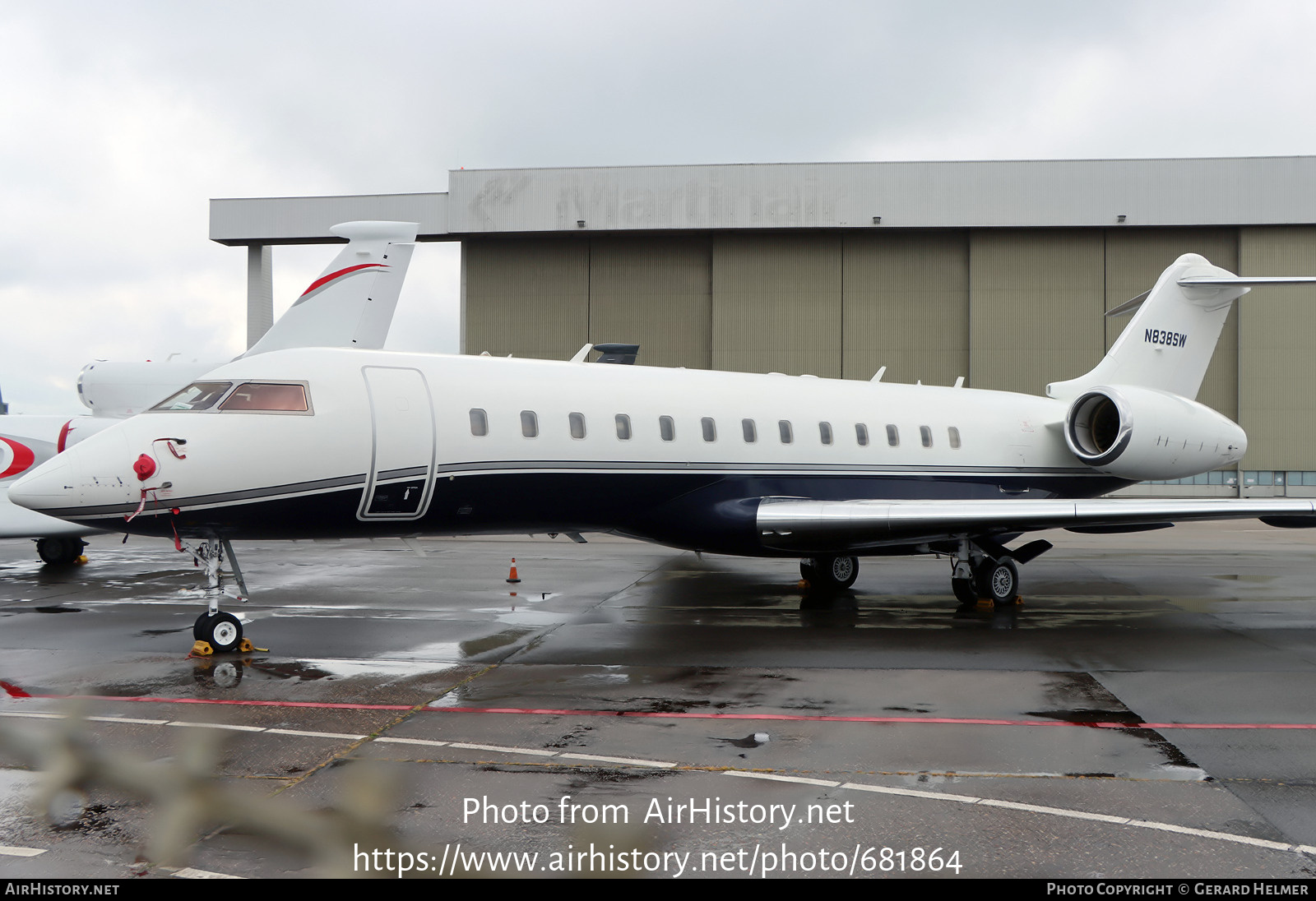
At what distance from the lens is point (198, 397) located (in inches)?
409

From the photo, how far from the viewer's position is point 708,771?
6.40 metres

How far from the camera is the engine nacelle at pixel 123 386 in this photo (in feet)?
85.3

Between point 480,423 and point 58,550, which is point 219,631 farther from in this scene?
point 58,550

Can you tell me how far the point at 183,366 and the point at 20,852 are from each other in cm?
2424

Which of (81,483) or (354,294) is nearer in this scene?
(81,483)

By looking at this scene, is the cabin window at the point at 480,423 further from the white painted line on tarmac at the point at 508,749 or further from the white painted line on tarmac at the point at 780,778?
the white painted line on tarmac at the point at 780,778

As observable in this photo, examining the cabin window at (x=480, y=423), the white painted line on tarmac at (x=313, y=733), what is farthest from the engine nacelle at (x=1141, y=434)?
the white painted line on tarmac at (x=313, y=733)

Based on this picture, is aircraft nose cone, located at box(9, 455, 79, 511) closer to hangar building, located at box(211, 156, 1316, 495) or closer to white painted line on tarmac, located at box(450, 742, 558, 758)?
white painted line on tarmac, located at box(450, 742, 558, 758)

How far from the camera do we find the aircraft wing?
40.0 ft

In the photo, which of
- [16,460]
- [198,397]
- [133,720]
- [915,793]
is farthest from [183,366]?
[915,793]

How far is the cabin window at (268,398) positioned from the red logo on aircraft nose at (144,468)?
91 cm

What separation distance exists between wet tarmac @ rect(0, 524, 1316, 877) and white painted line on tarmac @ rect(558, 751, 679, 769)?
4 cm

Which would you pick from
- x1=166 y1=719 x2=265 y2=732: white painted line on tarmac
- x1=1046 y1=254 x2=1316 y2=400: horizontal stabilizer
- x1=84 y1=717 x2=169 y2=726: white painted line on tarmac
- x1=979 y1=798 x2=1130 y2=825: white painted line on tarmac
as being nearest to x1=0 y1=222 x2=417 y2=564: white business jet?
x1=84 y1=717 x2=169 y2=726: white painted line on tarmac

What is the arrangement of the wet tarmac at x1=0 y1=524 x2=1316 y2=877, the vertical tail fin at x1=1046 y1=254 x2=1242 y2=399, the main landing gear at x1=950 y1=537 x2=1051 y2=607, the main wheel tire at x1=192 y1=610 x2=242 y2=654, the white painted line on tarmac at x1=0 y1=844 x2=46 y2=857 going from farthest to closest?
the vertical tail fin at x1=1046 y1=254 x2=1242 y2=399 → the main landing gear at x1=950 y1=537 x2=1051 y2=607 → the main wheel tire at x1=192 y1=610 x2=242 y2=654 → the wet tarmac at x1=0 y1=524 x2=1316 y2=877 → the white painted line on tarmac at x1=0 y1=844 x2=46 y2=857
